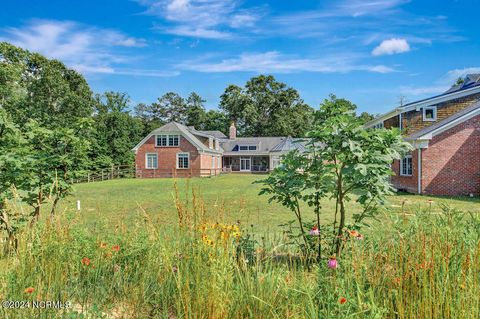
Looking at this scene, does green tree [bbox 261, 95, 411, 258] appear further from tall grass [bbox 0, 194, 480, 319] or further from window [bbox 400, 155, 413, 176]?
window [bbox 400, 155, 413, 176]

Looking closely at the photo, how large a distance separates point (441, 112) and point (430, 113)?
534 millimetres

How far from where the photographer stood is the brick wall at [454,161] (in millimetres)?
15547

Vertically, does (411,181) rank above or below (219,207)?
below

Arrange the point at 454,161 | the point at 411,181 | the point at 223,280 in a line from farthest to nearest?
the point at 411,181, the point at 454,161, the point at 223,280

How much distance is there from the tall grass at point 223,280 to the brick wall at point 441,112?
17.2 metres

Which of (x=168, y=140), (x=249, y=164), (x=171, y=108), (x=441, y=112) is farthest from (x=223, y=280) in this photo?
(x=171, y=108)

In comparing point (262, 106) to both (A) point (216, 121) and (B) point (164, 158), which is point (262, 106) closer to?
(A) point (216, 121)

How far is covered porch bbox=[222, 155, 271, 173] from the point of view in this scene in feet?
145

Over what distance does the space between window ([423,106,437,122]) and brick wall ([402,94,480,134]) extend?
0.51ft

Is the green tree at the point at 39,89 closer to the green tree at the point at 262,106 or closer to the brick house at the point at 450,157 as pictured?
the green tree at the point at 262,106

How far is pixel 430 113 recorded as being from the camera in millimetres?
18734

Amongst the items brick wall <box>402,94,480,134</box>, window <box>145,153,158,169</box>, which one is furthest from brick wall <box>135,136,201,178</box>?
brick wall <box>402,94,480,134</box>

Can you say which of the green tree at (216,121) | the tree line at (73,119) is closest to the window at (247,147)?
the tree line at (73,119)

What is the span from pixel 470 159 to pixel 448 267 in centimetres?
1575
